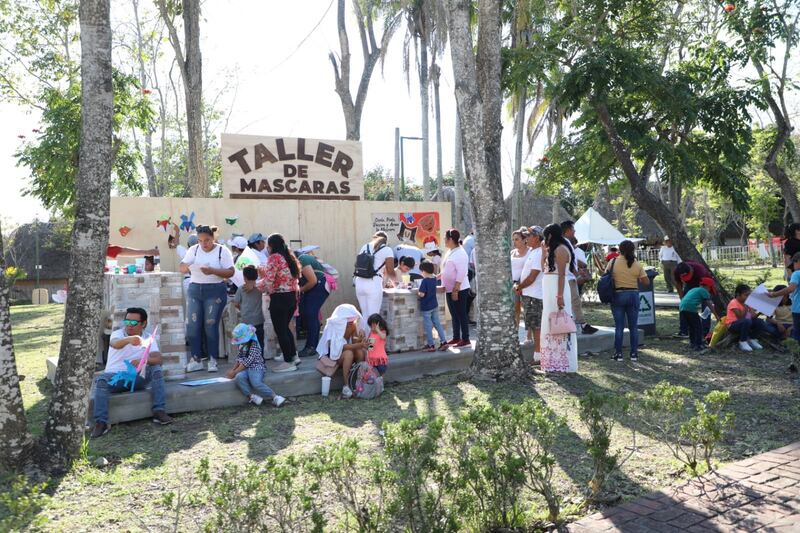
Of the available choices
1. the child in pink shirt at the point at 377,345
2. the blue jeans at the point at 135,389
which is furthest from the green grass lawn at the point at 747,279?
the blue jeans at the point at 135,389

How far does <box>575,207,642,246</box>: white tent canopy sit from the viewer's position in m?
16.2

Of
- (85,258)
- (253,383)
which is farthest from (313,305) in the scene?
(85,258)

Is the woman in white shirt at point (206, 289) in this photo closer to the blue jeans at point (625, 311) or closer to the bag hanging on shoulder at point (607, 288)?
the bag hanging on shoulder at point (607, 288)

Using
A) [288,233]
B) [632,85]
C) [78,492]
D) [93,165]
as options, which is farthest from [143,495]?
[632,85]

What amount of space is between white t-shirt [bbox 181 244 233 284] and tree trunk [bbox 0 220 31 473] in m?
3.03

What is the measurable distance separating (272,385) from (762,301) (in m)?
6.83

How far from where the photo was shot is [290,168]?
40.2 feet

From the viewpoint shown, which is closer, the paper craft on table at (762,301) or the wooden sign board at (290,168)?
the paper craft on table at (762,301)

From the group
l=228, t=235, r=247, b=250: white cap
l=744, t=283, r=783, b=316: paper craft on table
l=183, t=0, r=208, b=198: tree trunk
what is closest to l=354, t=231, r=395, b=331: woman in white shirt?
l=228, t=235, r=247, b=250: white cap

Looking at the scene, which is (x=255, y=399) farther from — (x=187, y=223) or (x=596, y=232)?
(x=596, y=232)

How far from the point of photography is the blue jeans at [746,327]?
9750 mm

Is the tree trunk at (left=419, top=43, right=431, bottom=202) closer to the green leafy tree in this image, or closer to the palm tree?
the palm tree

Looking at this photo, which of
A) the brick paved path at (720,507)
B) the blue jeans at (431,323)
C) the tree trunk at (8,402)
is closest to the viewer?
the brick paved path at (720,507)

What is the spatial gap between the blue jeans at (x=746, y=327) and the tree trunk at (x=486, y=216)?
3915mm
